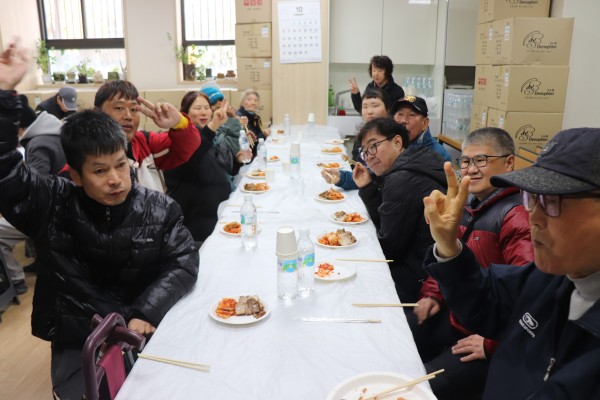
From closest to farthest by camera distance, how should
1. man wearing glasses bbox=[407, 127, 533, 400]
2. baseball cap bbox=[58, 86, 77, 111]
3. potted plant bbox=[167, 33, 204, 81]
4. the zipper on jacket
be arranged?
the zipper on jacket < man wearing glasses bbox=[407, 127, 533, 400] < baseball cap bbox=[58, 86, 77, 111] < potted plant bbox=[167, 33, 204, 81]

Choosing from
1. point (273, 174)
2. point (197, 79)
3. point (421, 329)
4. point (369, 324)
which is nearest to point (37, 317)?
point (369, 324)

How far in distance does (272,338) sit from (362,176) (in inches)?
60.2

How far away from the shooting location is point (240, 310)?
1435 mm

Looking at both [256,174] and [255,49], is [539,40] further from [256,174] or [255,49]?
[255,49]

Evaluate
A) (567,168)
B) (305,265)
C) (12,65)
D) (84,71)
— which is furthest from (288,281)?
(84,71)

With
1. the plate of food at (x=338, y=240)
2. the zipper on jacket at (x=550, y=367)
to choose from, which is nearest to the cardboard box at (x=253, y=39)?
the plate of food at (x=338, y=240)

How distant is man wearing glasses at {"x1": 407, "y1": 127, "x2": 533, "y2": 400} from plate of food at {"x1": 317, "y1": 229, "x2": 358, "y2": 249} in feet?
1.24

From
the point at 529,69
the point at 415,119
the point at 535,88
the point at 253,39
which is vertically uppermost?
the point at 253,39

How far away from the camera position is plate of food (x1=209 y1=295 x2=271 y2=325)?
140cm

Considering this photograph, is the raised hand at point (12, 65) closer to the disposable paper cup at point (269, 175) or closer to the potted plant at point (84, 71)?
the disposable paper cup at point (269, 175)

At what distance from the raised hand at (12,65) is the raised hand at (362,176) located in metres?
1.76

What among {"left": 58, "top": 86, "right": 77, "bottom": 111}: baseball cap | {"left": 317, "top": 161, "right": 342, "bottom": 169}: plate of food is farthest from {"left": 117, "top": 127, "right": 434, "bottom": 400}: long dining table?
{"left": 58, "top": 86, "right": 77, "bottom": 111}: baseball cap

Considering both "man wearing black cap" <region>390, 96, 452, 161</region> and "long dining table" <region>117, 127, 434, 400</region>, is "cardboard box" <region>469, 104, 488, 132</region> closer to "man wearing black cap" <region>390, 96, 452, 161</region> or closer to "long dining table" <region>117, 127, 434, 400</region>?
"man wearing black cap" <region>390, 96, 452, 161</region>

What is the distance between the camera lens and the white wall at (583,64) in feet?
12.0
